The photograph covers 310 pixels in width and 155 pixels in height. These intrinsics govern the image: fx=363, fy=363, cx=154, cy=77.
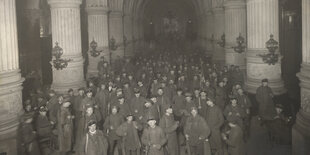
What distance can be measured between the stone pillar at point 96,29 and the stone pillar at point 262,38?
858cm

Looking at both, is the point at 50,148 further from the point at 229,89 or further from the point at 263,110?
the point at 229,89

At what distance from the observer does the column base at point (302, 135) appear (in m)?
7.11

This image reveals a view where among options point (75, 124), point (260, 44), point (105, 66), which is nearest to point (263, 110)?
point (260, 44)

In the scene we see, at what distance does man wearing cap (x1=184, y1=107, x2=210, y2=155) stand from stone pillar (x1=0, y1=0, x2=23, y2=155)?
3.86m

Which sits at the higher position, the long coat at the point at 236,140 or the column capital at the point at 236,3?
the column capital at the point at 236,3

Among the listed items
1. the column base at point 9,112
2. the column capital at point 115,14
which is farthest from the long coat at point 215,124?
the column capital at point 115,14

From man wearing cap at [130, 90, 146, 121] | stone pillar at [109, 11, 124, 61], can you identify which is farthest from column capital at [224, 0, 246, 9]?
man wearing cap at [130, 90, 146, 121]

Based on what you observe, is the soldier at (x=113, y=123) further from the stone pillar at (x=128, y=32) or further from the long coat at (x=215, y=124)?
the stone pillar at (x=128, y=32)

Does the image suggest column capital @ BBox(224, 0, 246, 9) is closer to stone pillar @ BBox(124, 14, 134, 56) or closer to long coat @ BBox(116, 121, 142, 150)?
long coat @ BBox(116, 121, 142, 150)

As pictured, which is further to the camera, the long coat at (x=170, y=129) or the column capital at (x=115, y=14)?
the column capital at (x=115, y=14)

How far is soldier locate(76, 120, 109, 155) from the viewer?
22.7 ft

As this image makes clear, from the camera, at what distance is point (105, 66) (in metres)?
16.9

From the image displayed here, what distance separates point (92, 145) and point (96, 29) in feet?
39.6

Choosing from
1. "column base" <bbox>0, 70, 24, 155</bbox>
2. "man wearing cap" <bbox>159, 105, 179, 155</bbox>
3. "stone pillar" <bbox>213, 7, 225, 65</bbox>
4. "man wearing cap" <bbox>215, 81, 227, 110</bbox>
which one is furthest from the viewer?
"stone pillar" <bbox>213, 7, 225, 65</bbox>
